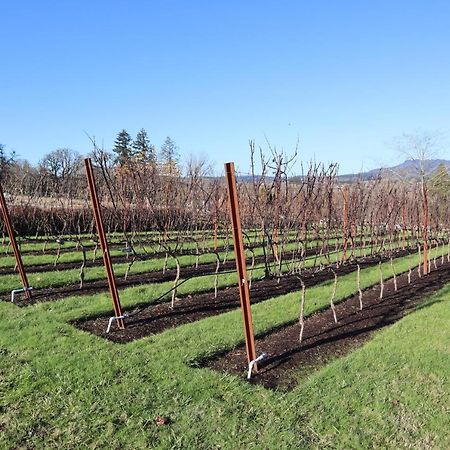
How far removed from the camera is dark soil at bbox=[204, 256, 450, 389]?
418 cm

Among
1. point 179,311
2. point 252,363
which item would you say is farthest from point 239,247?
point 179,311

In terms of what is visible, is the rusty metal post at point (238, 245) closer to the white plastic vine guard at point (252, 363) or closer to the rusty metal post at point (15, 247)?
the white plastic vine guard at point (252, 363)

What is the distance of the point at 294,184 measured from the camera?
7.93 m

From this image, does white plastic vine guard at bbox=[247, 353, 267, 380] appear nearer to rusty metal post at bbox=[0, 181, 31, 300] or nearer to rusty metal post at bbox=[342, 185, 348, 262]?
rusty metal post at bbox=[0, 181, 31, 300]

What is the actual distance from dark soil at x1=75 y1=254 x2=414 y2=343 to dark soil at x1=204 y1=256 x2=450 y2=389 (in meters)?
1.04

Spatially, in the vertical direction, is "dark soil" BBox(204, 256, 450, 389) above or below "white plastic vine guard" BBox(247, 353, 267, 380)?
below

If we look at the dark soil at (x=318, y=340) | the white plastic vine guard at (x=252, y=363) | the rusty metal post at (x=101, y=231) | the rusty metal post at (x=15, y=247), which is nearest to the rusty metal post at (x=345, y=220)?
the dark soil at (x=318, y=340)

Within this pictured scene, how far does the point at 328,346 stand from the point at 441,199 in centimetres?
1475

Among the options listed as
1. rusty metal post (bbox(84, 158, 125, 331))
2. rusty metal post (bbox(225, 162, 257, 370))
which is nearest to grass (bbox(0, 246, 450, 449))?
rusty metal post (bbox(225, 162, 257, 370))

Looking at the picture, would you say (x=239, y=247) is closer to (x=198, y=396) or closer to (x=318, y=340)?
(x=198, y=396)

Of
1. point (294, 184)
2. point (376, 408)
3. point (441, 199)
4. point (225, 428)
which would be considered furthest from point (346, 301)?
point (441, 199)

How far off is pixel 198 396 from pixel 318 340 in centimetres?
206

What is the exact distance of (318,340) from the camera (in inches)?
201

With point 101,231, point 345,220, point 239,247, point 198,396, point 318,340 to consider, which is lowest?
point 318,340
